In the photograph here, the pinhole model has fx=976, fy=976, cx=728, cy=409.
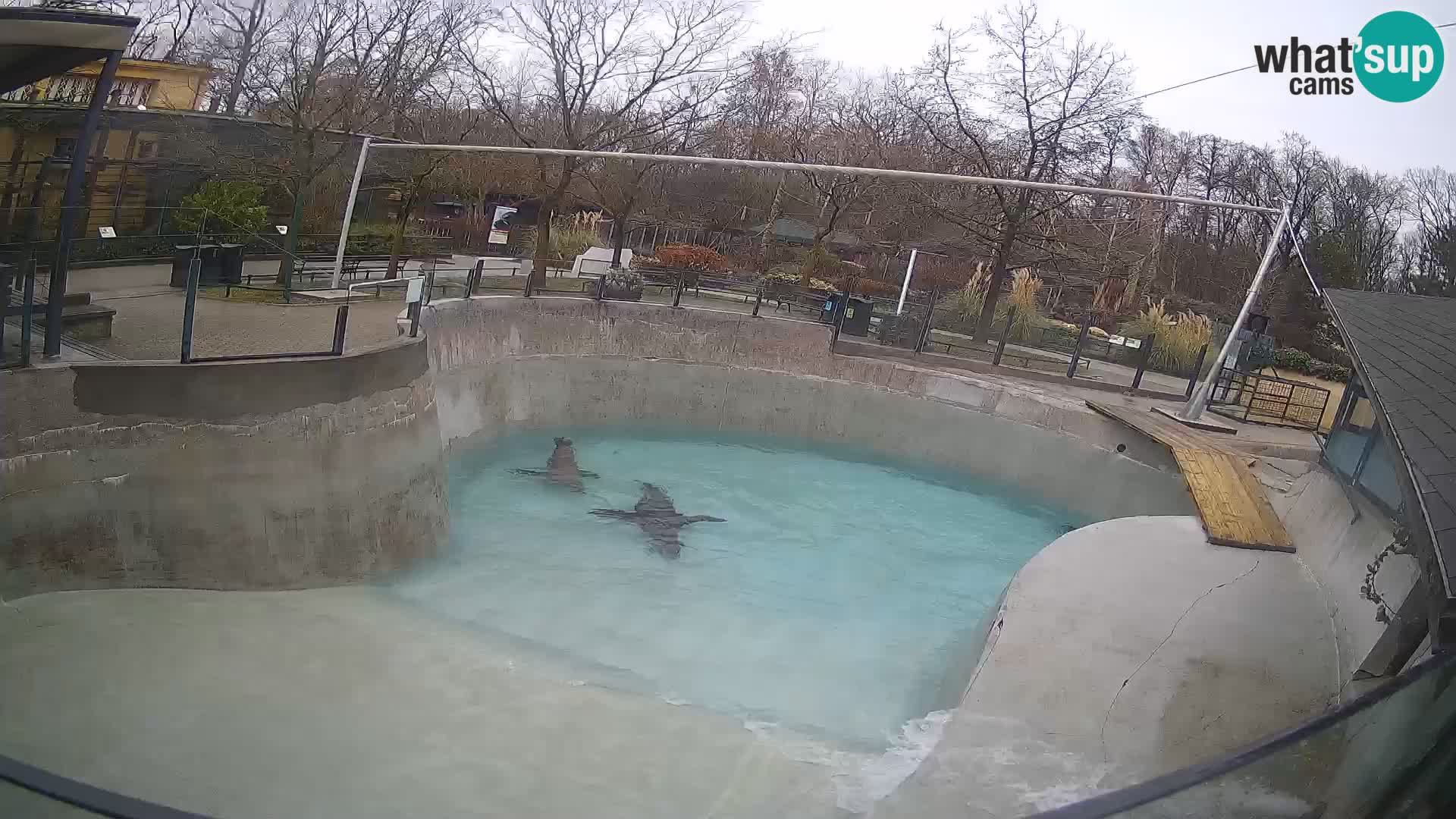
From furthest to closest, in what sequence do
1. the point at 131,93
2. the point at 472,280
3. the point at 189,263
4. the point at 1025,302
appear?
the point at 1025,302 → the point at 131,93 → the point at 472,280 → the point at 189,263

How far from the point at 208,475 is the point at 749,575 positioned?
19.9ft

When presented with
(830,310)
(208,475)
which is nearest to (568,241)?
(830,310)

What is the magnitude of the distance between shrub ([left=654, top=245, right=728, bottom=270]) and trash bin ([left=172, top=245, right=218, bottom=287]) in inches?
519

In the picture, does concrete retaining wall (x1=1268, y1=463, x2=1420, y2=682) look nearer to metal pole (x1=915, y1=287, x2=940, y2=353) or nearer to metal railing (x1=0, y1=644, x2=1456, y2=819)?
metal railing (x1=0, y1=644, x2=1456, y2=819)

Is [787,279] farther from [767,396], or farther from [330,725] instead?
[330,725]

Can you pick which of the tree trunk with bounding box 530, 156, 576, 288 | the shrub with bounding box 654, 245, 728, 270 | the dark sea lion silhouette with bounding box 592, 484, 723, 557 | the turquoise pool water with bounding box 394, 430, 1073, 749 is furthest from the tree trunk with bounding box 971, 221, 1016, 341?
the dark sea lion silhouette with bounding box 592, 484, 723, 557

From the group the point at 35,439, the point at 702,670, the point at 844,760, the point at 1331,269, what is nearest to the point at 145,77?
the point at 35,439

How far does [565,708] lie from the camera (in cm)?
744

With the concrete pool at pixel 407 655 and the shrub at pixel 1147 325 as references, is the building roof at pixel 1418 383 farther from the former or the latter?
the shrub at pixel 1147 325

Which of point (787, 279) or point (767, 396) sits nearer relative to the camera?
point (767, 396)

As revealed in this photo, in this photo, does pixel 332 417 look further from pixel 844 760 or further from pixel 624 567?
pixel 844 760

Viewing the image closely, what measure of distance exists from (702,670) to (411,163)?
14.2 m

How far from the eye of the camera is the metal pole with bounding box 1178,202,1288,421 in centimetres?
1410

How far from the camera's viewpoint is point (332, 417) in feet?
30.3
